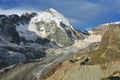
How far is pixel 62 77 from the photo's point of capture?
197125 millimetres

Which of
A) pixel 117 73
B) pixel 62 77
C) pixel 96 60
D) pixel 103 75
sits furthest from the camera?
pixel 62 77

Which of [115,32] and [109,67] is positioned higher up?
[115,32]

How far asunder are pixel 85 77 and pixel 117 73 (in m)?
24.2

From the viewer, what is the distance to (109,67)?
561 ft

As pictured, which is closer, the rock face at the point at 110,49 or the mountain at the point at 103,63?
the mountain at the point at 103,63

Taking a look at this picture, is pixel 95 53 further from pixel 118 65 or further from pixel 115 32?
pixel 118 65

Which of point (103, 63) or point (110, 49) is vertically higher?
point (110, 49)

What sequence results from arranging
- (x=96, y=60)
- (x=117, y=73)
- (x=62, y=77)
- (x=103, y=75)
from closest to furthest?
(x=117, y=73)
(x=103, y=75)
(x=96, y=60)
(x=62, y=77)

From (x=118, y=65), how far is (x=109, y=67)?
16.2ft

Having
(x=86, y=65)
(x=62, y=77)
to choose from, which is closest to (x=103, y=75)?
(x=86, y=65)

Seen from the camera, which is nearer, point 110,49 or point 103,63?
point 110,49

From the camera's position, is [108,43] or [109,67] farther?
[108,43]

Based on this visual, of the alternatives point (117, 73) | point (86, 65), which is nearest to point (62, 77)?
point (86, 65)

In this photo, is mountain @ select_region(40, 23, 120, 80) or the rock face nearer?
mountain @ select_region(40, 23, 120, 80)
